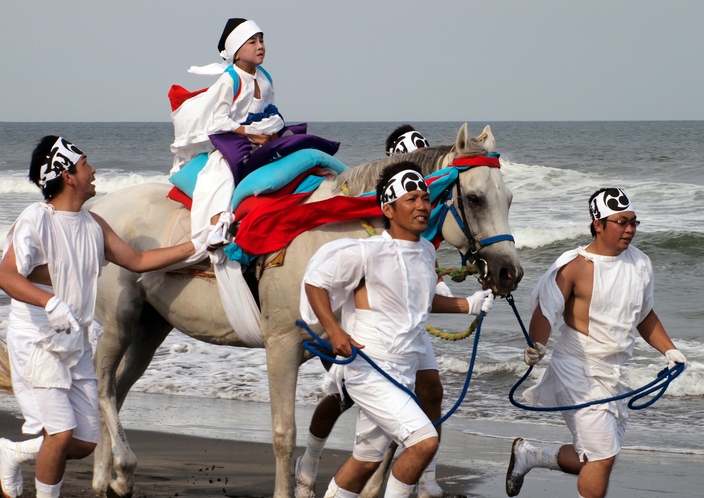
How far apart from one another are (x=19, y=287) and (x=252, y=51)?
201cm

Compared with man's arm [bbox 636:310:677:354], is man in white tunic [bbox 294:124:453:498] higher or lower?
lower

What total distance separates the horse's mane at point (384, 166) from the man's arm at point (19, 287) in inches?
67.0

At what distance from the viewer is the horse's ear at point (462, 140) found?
480 centimetres

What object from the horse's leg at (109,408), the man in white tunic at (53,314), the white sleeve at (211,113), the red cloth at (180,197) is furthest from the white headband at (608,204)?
the horse's leg at (109,408)

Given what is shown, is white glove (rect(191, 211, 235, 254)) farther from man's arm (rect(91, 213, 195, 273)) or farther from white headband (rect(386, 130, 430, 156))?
white headband (rect(386, 130, 430, 156))

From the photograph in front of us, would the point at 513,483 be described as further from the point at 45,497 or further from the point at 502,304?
the point at 502,304

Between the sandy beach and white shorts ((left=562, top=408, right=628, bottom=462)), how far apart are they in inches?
47.8

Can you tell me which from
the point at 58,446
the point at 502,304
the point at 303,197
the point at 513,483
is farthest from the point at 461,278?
the point at 502,304

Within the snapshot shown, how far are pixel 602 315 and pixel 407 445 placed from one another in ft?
4.46

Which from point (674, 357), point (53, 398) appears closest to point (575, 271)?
point (674, 357)

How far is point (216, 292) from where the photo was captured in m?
5.42

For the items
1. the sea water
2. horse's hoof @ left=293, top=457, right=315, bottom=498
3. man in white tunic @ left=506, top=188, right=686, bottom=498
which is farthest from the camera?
the sea water

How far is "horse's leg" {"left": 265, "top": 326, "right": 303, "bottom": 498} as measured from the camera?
16.8 ft

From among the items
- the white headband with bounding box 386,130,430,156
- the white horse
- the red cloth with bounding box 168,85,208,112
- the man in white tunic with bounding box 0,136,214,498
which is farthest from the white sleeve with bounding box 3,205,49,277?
the white headband with bounding box 386,130,430,156
